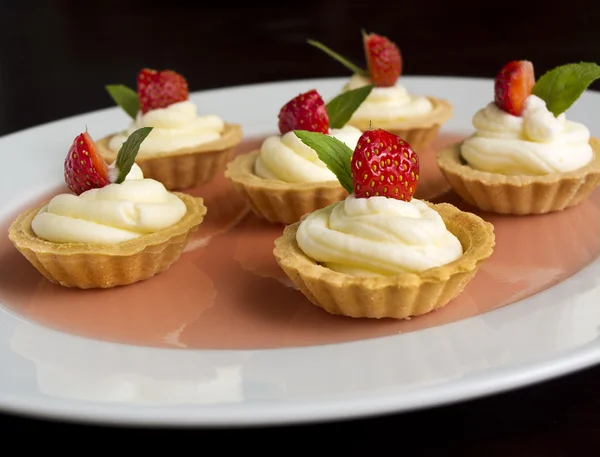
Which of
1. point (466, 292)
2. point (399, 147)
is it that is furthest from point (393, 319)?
point (399, 147)

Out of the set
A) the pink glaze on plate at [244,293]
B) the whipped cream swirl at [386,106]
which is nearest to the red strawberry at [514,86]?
the pink glaze on plate at [244,293]

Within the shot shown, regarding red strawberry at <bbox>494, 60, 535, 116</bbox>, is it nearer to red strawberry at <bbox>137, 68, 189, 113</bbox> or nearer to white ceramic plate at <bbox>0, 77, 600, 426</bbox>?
white ceramic plate at <bbox>0, 77, 600, 426</bbox>

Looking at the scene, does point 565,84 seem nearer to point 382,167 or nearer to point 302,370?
point 382,167

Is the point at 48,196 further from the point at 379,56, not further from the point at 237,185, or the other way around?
the point at 379,56

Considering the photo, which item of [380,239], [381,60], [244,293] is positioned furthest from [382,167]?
[381,60]

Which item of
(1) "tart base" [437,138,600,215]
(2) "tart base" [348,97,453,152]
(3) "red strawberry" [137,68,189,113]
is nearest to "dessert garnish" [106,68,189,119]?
Result: (3) "red strawberry" [137,68,189,113]

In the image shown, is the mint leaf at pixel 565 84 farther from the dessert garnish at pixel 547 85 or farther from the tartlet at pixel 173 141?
the tartlet at pixel 173 141
